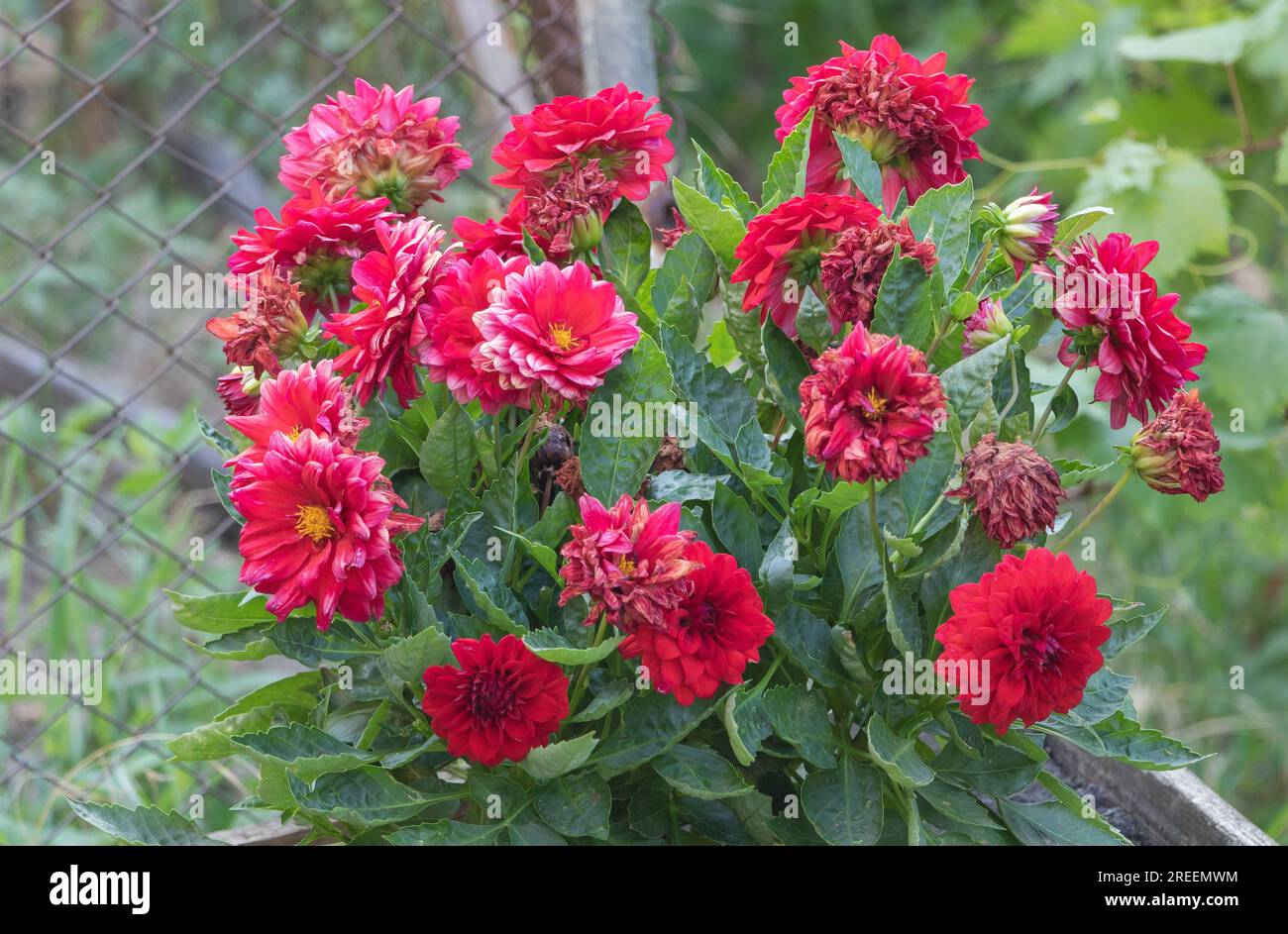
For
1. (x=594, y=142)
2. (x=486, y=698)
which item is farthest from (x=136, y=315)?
(x=486, y=698)

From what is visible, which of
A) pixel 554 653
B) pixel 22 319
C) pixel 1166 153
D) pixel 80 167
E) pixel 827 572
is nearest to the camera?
pixel 554 653

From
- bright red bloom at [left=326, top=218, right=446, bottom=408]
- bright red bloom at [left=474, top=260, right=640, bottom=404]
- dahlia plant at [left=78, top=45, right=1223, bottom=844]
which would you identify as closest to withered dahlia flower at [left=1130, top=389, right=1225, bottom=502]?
dahlia plant at [left=78, top=45, right=1223, bottom=844]

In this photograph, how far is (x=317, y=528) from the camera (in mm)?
714

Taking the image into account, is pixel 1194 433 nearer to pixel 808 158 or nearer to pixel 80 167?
pixel 808 158

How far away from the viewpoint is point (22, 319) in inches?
115

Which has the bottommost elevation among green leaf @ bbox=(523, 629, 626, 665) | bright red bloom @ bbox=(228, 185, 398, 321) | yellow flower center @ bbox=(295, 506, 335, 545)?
green leaf @ bbox=(523, 629, 626, 665)

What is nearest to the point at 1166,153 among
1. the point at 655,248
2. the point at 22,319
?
the point at 655,248

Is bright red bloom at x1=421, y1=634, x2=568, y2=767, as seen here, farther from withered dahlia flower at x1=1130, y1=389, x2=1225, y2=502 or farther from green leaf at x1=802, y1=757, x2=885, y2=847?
withered dahlia flower at x1=1130, y1=389, x2=1225, y2=502

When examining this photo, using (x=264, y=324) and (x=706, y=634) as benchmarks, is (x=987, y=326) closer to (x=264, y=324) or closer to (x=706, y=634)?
(x=706, y=634)

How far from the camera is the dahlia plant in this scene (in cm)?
72

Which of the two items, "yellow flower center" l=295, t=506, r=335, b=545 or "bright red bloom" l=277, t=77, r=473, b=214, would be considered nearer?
"yellow flower center" l=295, t=506, r=335, b=545

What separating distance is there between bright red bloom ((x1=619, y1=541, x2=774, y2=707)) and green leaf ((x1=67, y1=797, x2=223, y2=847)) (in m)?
0.37
